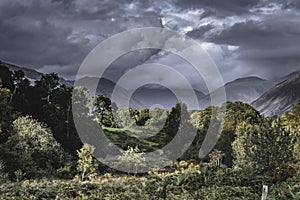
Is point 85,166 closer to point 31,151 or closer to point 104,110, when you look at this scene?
point 31,151

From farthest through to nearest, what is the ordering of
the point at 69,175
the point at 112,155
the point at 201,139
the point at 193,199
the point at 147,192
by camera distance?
the point at 201,139
the point at 112,155
the point at 69,175
the point at 147,192
the point at 193,199

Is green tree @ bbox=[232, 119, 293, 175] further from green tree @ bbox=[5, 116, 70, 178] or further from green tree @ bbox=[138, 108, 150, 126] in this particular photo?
green tree @ bbox=[138, 108, 150, 126]

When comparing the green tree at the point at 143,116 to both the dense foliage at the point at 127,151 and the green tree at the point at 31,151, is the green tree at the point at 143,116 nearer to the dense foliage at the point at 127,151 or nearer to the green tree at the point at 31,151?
the dense foliage at the point at 127,151

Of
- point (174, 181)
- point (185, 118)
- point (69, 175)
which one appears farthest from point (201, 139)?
point (174, 181)

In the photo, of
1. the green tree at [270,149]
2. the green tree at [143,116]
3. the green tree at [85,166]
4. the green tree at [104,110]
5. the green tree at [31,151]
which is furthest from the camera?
the green tree at [143,116]

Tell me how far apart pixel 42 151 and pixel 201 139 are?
2038cm

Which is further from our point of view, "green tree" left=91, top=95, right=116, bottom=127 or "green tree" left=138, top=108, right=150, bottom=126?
"green tree" left=138, top=108, right=150, bottom=126

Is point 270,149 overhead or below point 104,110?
below

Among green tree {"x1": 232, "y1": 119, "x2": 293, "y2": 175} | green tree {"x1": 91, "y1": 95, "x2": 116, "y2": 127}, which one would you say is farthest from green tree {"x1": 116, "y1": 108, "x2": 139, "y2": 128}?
green tree {"x1": 232, "y1": 119, "x2": 293, "y2": 175}

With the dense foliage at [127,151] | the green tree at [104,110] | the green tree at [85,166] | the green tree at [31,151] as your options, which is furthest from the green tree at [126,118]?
the green tree at [85,166]

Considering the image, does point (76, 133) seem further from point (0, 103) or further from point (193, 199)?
point (193, 199)

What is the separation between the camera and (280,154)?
24469 mm

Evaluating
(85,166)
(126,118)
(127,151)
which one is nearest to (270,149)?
(127,151)

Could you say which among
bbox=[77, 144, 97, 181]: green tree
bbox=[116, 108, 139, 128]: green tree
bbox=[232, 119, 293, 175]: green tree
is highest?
bbox=[116, 108, 139, 128]: green tree
